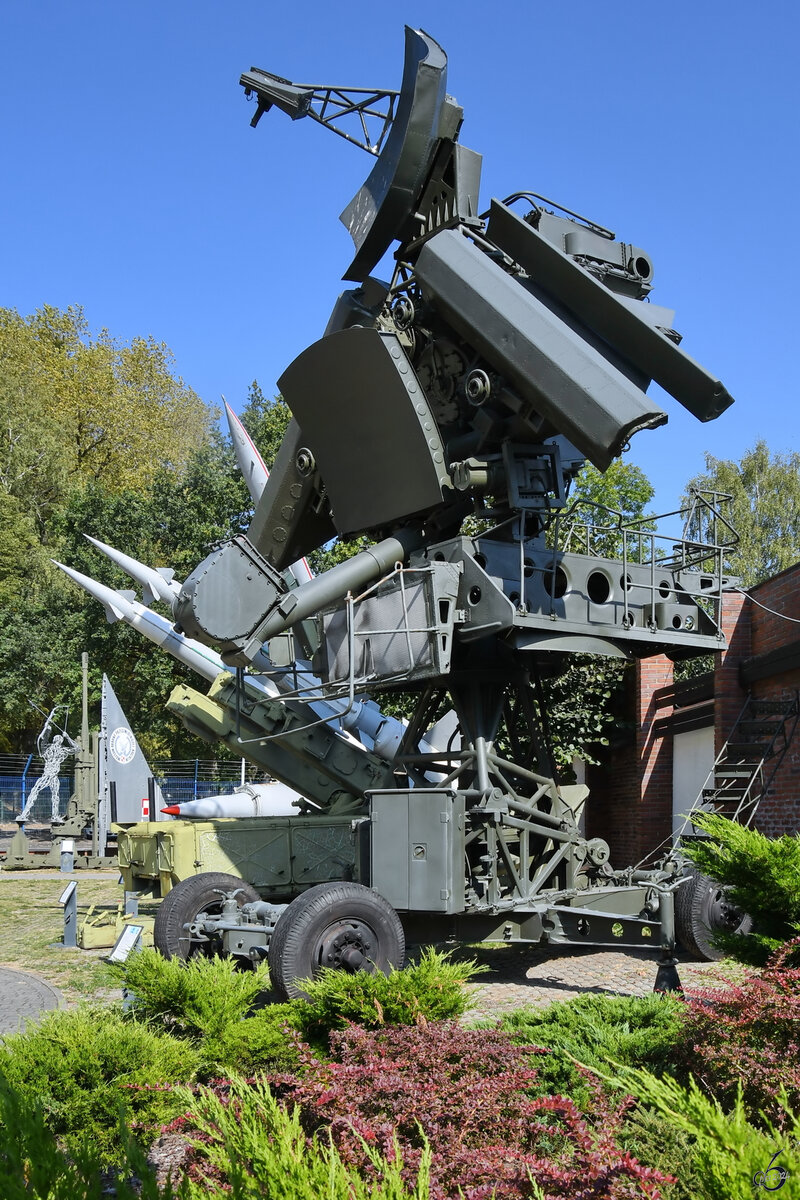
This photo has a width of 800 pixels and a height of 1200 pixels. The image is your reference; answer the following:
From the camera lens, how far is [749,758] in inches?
556

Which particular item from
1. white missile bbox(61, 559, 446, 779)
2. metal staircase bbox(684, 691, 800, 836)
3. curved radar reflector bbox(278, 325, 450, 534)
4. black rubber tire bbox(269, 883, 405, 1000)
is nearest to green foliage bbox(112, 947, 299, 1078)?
black rubber tire bbox(269, 883, 405, 1000)

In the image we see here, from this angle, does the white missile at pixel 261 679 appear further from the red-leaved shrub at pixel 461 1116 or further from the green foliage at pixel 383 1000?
the red-leaved shrub at pixel 461 1116

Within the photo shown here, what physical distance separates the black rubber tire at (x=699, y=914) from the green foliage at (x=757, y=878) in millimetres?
4831

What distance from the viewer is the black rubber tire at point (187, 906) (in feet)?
31.7

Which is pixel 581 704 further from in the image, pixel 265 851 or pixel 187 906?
pixel 187 906

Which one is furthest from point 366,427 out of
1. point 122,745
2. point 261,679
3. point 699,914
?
point 122,745

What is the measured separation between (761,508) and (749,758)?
28.8m

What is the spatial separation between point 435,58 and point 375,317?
2.47 meters

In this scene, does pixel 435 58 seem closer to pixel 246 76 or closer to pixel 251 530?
pixel 246 76

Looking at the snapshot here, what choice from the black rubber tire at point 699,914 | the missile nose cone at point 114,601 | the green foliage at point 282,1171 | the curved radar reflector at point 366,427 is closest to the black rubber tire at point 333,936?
the black rubber tire at point 699,914

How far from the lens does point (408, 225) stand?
10711 mm

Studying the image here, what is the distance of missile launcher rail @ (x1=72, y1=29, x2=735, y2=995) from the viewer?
9242mm

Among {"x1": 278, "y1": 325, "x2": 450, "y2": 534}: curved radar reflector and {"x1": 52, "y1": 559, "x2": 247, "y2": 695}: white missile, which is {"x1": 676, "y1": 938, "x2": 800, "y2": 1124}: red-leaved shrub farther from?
{"x1": 52, "y1": 559, "x2": 247, "y2": 695}: white missile

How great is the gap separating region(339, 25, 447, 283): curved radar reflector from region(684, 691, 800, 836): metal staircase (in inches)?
288
